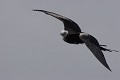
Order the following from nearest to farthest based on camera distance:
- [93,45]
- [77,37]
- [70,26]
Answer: [93,45], [77,37], [70,26]

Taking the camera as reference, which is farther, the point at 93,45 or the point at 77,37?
the point at 77,37

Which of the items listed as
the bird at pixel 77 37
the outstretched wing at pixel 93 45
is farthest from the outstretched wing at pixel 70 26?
the outstretched wing at pixel 93 45

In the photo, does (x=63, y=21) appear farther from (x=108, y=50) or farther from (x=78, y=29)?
(x=108, y=50)

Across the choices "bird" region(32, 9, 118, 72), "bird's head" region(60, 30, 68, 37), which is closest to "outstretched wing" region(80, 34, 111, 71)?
"bird" region(32, 9, 118, 72)

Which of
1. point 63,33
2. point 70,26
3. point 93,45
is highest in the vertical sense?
point 70,26

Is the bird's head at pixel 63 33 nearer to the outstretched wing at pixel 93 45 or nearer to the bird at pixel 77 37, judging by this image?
the bird at pixel 77 37

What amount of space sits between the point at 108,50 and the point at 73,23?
12.1 feet

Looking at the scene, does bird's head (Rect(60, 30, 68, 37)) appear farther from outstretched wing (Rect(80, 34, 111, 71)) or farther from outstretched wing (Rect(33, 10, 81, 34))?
outstretched wing (Rect(80, 34, 111, 71))

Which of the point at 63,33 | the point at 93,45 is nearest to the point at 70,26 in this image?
the point at 63,33

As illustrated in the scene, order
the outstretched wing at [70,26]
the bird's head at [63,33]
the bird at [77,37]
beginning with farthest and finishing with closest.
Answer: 1. the outstretched wing at [70,26]
2. the bird's head at [63,33]
3. the bird at [77,37]

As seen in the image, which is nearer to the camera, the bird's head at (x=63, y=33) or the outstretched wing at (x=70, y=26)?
the bird's head at (x=63, y=33)

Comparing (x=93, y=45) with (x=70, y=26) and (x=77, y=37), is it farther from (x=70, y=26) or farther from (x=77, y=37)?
(x=70, y=26)

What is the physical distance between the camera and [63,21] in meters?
41.8

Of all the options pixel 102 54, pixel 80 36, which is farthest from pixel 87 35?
pixel 102 54
